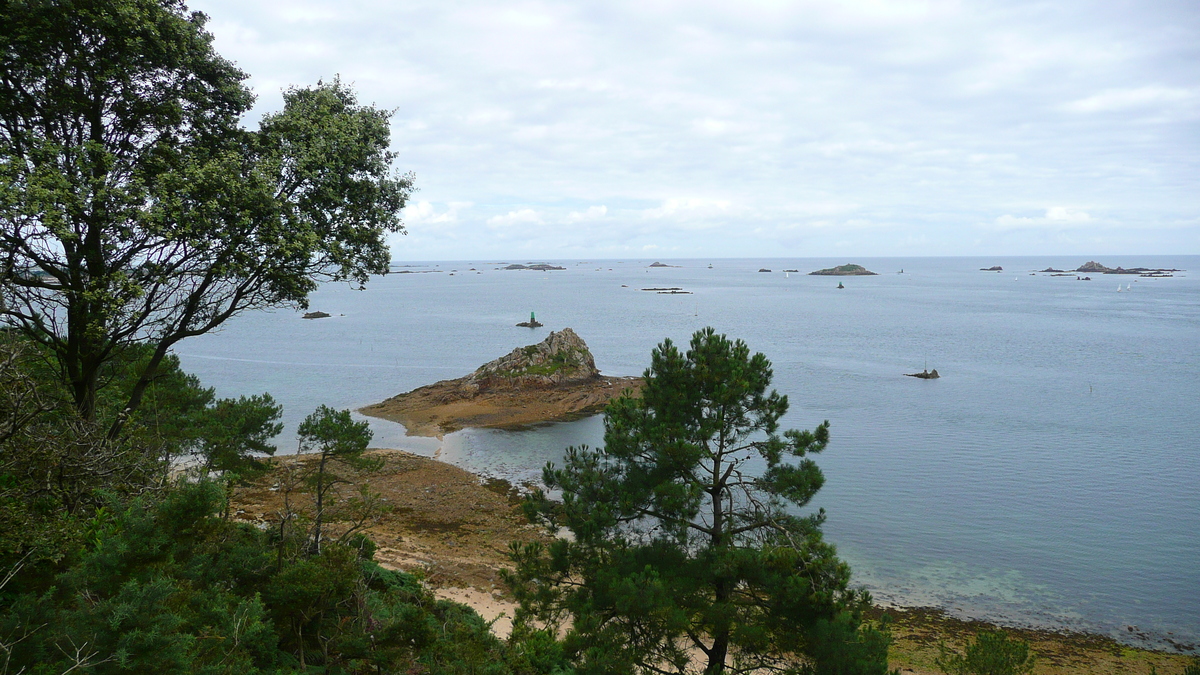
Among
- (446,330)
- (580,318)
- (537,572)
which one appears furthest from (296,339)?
(537,572)

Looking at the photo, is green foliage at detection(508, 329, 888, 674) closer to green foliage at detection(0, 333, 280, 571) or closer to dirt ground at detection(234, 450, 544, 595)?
green foliage at detection(0, 333, 280, 571)

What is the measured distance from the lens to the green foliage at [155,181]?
31.5ft

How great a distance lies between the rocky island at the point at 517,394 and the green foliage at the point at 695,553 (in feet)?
105

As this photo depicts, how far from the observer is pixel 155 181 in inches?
397

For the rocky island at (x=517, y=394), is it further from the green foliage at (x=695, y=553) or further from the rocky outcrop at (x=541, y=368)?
the green foliage at (x=695, y=553)

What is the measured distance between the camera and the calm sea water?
79.1ft

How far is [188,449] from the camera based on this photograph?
75.9ft

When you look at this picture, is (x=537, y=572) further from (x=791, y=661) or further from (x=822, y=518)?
(x=822, y=518)

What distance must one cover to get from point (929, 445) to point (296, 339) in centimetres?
7929

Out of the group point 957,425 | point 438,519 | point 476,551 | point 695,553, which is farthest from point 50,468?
point 957,425

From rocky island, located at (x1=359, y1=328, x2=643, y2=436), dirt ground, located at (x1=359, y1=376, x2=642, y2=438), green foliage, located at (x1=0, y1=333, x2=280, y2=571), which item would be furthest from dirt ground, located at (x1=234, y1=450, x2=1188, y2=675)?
rocky island, located at (x1=359, y1=328, x2=643, y2=436)

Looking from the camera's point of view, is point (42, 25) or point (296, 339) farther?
point (296, 339)

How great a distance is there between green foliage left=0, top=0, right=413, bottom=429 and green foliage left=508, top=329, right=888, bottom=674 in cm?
687

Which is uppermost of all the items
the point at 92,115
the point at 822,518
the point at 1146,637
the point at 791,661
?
the point at 92,115
